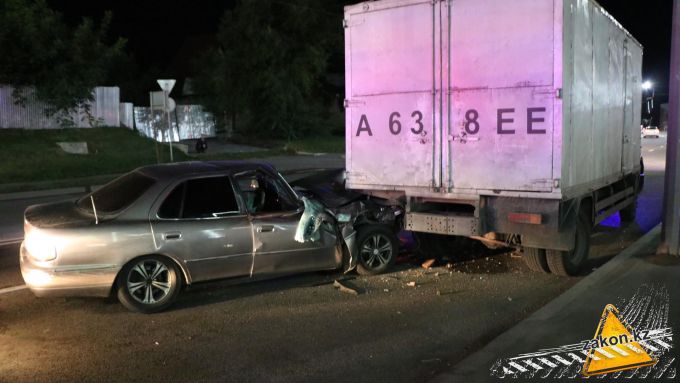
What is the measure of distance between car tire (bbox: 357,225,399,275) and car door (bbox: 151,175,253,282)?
1.49 meters

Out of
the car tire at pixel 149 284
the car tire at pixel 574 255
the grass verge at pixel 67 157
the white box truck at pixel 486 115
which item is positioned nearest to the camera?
the car tire at pixel 149 284

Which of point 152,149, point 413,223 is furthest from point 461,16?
point 152,149

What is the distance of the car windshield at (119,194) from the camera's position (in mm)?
6102

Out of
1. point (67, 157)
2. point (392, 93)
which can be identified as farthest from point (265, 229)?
point (67, 157)

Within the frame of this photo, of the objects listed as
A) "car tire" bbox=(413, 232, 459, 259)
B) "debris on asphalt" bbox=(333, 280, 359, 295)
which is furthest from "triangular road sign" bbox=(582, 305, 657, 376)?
"car tire" bbox=(413, 232, 459, 259)

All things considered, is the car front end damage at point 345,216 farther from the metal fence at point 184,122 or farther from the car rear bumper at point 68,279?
the metal fence at point 184,122

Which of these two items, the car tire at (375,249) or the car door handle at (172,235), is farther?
the car tire at (375,249)

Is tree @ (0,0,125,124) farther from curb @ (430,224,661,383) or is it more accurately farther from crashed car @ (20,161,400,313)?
curb @ (430,224,661,383)

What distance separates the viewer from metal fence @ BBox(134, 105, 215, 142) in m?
30.4

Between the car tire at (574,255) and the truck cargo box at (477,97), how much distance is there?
503mm

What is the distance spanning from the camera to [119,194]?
6359 millimetres

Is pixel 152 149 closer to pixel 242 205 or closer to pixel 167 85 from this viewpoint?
pixel 167 85

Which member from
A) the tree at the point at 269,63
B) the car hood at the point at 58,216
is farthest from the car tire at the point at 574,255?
the tree at the point at 269,63

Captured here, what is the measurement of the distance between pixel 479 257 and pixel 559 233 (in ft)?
6.41
